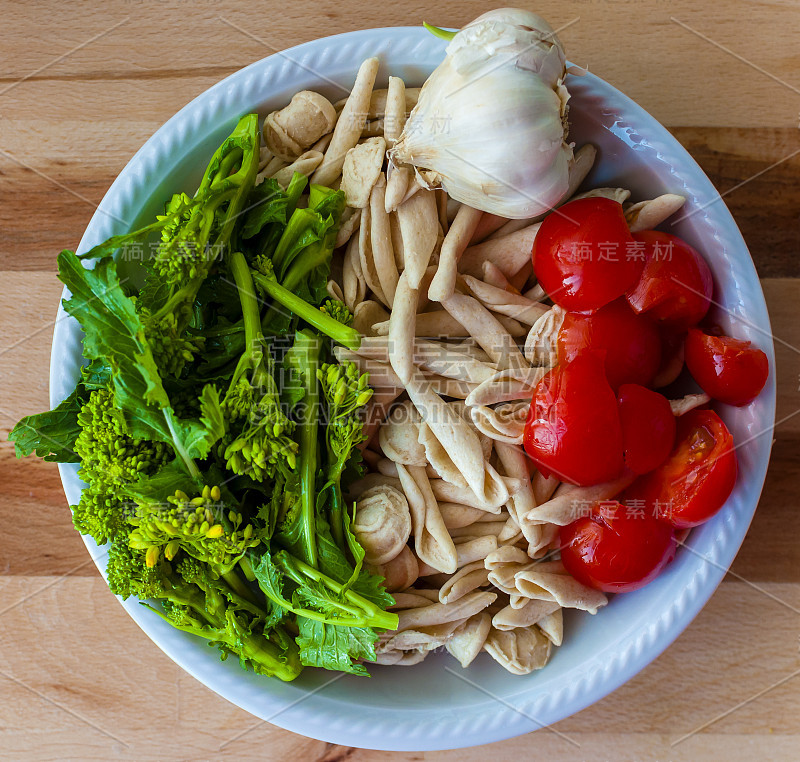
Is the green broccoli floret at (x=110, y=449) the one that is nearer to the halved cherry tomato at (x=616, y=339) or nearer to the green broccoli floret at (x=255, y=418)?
the green broccoli floret at (x=255, y=418)

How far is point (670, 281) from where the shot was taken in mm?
952

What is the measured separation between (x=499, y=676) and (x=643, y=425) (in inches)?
18.3

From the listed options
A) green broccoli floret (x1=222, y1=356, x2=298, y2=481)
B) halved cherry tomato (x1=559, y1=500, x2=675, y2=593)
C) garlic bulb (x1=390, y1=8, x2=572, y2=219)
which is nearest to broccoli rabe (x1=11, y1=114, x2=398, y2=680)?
green broccoli floret (x1=222, y1=356, x2=298, y2=481)

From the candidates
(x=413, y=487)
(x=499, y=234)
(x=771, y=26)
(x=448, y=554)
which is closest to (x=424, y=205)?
(x=499, y=234)

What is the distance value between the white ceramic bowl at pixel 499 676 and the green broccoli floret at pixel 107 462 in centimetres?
16

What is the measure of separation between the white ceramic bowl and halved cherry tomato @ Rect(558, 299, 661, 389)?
15 centimetres

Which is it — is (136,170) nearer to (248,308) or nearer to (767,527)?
(248,308)

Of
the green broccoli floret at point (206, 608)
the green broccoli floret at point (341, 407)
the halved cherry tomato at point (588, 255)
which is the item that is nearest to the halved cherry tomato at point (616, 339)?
the halved cherry tomato at point (588, 255)

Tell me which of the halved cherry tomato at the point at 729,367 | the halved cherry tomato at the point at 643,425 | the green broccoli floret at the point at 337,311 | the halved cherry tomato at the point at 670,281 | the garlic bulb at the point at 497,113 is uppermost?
the garlic bulb at the point at 497,113

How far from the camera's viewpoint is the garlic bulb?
883 mm

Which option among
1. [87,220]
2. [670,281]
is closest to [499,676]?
[670,281]

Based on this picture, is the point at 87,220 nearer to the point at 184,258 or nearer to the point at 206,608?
the point at 184,258

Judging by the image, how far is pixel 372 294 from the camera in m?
1.05

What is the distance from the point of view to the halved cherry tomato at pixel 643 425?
36.4 inches
